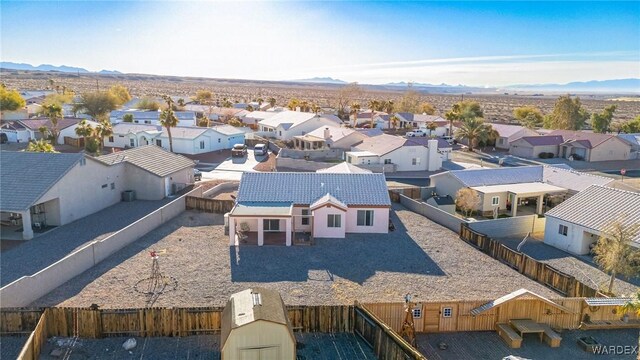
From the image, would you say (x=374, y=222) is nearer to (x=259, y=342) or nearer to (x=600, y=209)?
(x=600, y=209)

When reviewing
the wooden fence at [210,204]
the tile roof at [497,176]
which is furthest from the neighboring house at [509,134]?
the wooden fence at [210,204]

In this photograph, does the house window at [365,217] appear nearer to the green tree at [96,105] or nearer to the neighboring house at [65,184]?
the neighboring house at [65,184]

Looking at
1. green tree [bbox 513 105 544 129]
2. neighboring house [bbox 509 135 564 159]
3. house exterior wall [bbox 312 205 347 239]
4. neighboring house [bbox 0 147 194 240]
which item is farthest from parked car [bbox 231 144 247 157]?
green tree [bbox 513 105 544 129]

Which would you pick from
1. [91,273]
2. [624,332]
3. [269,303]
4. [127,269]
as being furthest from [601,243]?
[91,273]

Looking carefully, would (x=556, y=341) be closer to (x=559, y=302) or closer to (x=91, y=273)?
(x=559, y=302)

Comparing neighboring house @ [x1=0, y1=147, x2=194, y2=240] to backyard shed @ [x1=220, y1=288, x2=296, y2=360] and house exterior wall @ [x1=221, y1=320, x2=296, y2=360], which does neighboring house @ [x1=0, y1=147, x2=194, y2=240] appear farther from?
house exterior wall @ [x1=221, y1=320, x2=296, y2=360]
